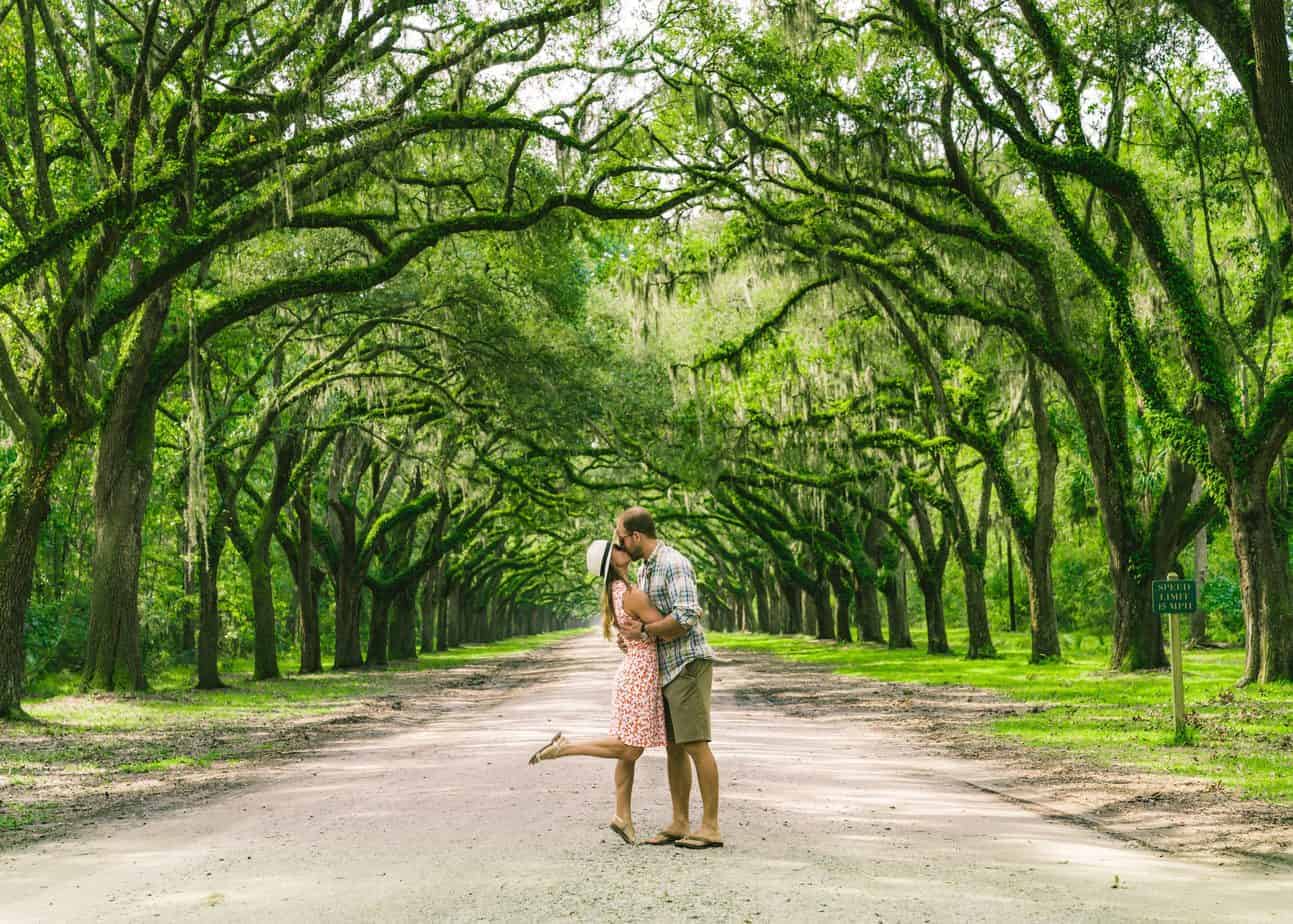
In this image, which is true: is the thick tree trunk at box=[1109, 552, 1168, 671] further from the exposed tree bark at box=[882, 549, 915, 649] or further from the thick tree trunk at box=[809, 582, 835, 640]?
the thick tree trunk at box=[809, 582, 835, 640]

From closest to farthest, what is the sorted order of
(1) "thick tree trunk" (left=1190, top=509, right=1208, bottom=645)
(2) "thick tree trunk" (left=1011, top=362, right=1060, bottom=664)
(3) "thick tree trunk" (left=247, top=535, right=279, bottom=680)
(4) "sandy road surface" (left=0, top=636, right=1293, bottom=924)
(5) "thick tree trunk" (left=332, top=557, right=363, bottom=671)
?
(4) "sandy road surface" (left=0, top=636, right=1293, bottom=924) → (2) "thick tree trunk" (left=1011, top=362, right=1060, bottom=664) → (3) "thick tree trunk" (left=247, top=535, right=279, bottom=680) → (5) "thick tree trunk" (left=332, top=557, right=363, bottom=671) → (1) "thick tree trunk" (left=1190, top=509, right=1208, bottom=645)

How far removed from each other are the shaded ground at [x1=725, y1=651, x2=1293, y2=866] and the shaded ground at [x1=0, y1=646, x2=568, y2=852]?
6.16 metres

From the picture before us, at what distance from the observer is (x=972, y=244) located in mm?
17297

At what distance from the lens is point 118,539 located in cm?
1683

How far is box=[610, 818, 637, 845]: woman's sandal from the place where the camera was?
6.04m

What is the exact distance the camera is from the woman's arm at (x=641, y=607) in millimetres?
6004

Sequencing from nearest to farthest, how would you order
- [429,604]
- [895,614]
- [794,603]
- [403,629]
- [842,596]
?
[895,614], [403,629], [842,596], [429,604], [794,603]

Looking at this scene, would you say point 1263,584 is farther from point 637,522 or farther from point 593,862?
point 593,862

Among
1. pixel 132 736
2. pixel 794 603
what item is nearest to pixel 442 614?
pixel 794 603

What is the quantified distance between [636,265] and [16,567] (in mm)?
11009

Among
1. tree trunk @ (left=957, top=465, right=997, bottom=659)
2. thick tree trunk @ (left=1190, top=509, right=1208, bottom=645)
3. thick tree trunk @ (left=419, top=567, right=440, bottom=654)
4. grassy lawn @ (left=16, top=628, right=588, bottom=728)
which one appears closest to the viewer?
grassy lawn @ (left=16, top=628, right=588, bottom=728)

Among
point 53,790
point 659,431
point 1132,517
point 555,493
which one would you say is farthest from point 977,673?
point 53,790

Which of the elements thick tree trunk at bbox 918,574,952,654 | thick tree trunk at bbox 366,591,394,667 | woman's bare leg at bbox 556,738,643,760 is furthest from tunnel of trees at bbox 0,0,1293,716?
woman's bare leg at bbox 556,738,643,760

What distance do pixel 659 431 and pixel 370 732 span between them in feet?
39.7
